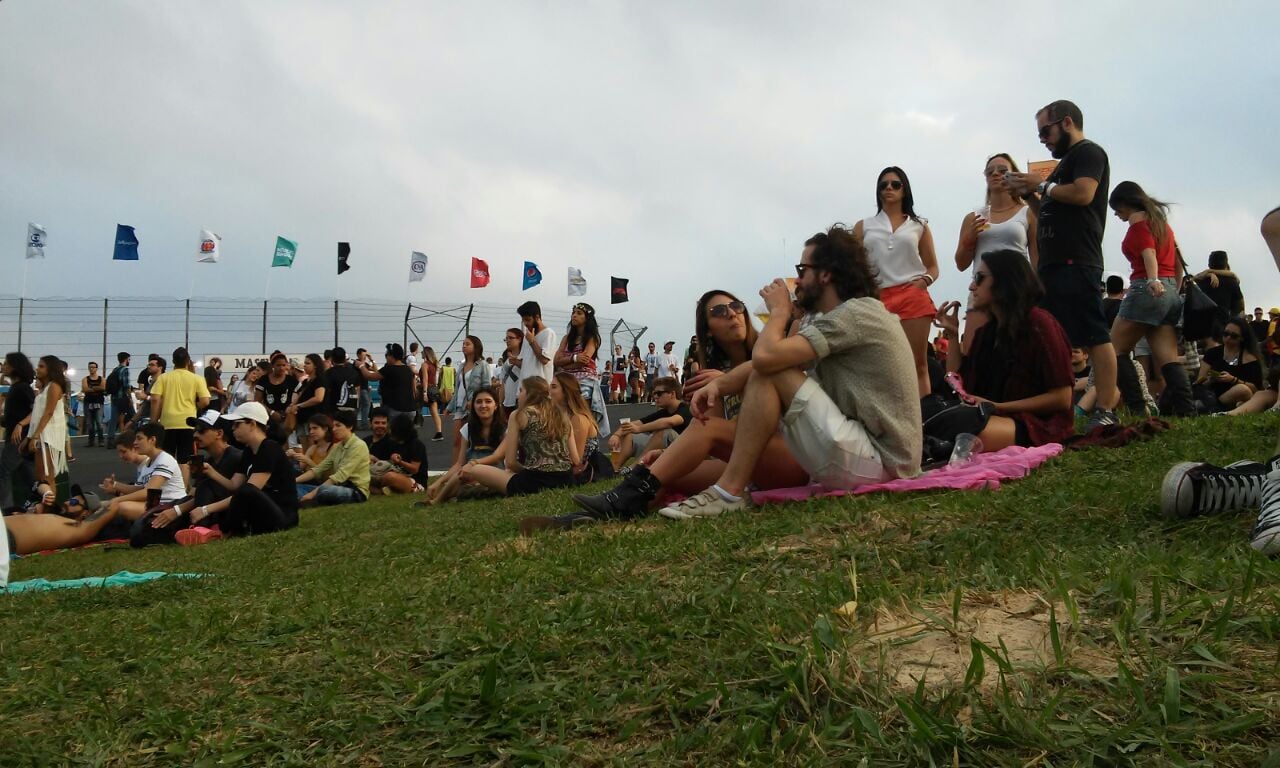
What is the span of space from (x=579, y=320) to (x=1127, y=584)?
839cm

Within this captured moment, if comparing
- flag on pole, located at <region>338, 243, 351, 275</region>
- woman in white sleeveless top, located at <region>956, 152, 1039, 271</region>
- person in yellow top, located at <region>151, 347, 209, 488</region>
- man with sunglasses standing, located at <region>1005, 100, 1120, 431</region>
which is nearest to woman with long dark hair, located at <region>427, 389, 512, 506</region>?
person in yellow top, located at <region>151, 347, 209, 488</region>

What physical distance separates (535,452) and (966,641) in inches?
275

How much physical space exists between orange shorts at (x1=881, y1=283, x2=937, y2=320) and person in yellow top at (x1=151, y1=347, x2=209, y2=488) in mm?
8812

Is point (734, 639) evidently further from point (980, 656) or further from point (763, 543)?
point (763, 543)

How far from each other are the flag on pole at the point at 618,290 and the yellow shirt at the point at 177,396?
65.8 feet

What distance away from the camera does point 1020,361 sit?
5574mm

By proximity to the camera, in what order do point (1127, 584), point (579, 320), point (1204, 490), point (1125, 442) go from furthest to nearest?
point (579, 320), point (1125, 442), point (1204, 490), point (1127, 584)

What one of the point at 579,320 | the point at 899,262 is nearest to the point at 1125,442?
the point at 899,262

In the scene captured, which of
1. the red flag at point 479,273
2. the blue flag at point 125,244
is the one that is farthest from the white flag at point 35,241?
the red flag at point 479,273

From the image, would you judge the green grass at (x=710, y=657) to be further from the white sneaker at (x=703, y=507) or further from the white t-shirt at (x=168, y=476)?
A: the white t-shirt at (x=168, y=476)

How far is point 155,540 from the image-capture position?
28.0ft

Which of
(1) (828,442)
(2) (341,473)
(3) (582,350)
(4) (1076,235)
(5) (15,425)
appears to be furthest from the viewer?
(5) (15,425)

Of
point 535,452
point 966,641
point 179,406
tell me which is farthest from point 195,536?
point 966,641

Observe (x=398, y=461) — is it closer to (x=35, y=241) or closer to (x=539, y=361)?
(x=539, y=361)
